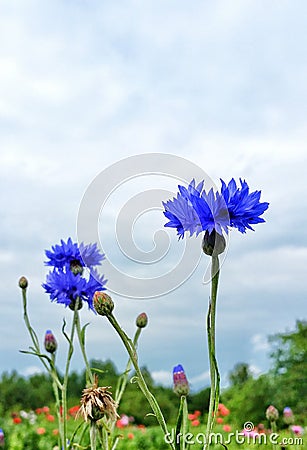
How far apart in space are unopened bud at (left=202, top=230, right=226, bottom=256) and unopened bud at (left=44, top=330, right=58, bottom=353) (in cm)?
130

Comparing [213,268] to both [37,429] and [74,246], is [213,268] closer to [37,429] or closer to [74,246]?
[74,246]

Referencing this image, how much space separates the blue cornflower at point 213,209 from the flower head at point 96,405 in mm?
455

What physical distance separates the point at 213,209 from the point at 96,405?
566mm

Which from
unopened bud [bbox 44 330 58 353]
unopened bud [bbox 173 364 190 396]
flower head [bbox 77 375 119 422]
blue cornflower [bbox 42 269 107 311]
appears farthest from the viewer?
unopened bud [bbox 44 330 58 353]

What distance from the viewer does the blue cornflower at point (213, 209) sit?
1.34 m

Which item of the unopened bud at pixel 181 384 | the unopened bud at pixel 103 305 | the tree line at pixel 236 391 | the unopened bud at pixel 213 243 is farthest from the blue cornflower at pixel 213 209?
the tree line at pixel 236 391

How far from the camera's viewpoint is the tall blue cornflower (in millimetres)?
2264

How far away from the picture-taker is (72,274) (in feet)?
7.54

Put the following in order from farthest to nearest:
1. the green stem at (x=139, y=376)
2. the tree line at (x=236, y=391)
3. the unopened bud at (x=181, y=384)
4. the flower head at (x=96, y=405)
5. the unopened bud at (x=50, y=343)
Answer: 1. the tree line at (x=236, y=391)
2. the unopened bud at (x=50, y=343)
3. the unopened bud at (x=181, y=384)
4. the flower head at (x=96, y=405)
5. the green stem at (x=139, y=376)

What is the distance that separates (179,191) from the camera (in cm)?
136

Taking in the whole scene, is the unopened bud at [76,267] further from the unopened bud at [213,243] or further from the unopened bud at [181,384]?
the unopened bud at [213,243]

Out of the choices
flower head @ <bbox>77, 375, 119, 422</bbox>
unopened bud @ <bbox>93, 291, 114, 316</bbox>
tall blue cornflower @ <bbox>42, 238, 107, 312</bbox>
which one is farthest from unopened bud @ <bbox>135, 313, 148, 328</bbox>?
unopened bud @ <bbox>93, 291, 114, 316</bbox>

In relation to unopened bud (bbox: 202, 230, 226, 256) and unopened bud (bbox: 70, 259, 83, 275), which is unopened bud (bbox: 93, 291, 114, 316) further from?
unopened bud (bbox: 70, 259, 83, 275)

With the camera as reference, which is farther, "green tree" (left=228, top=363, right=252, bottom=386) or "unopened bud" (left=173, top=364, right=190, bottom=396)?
"green tree" (left=228, top=363, right=252, bottom=386)
